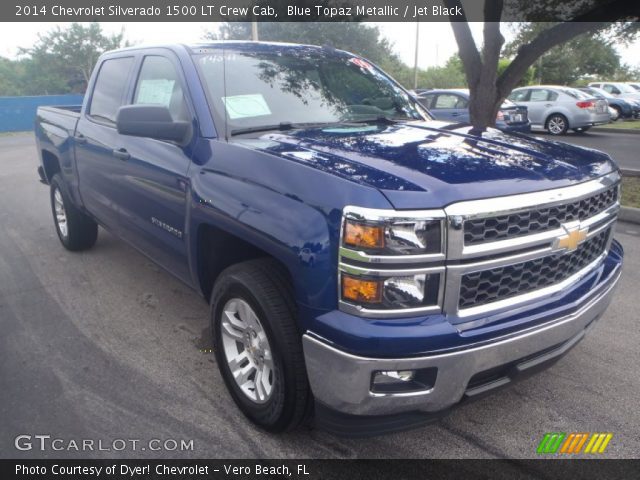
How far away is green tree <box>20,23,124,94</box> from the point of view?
143 feet

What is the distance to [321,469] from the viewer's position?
246cm

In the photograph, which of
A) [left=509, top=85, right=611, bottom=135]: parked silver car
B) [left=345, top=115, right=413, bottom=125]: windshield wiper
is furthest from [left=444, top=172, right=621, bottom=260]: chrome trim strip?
[left=509, top=85, right=611, bottom=135]: parked silver car

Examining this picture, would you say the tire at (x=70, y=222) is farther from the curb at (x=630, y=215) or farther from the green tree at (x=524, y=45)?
the curb at (x=630, y=215)

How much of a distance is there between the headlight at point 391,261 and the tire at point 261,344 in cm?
41

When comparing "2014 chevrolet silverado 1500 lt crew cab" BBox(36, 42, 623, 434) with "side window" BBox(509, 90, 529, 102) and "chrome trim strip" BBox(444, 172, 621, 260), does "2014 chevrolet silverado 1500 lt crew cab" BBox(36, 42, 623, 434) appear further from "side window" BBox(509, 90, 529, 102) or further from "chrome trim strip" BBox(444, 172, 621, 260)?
"side window" BBox(509, 90, 529, 102)

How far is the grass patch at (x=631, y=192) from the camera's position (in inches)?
269

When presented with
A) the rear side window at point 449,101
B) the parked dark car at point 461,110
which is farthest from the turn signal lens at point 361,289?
the rear side window at point 449,101

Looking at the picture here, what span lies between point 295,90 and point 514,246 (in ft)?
6.03

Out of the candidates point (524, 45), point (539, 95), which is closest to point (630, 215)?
point (524, 45)

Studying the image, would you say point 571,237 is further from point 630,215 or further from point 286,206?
point 630,215

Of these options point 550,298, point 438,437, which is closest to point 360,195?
point 550,298

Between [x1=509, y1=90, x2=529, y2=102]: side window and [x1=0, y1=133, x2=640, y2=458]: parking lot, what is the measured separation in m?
13.9

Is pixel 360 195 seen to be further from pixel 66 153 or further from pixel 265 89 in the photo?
pixel 66 153

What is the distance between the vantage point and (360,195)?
6.76 feet
